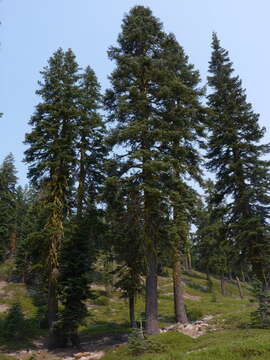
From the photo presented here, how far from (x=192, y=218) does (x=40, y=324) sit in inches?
544

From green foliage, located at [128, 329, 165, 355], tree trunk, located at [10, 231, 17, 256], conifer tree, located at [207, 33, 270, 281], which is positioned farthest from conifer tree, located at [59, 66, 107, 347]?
tree trunk, located at [10, 231, 17, 256]

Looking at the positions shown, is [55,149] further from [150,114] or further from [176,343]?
[176,343]

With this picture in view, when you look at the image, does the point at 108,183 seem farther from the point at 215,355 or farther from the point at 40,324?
the point at 40,324

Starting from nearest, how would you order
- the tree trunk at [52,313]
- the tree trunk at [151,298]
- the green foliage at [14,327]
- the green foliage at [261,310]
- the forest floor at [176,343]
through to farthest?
the forest floor at [176,343] → the green foliage at [261,310] → the tree trunk at [151,298] → the tree trunk at [52,313] → the green foliage at [14,327]

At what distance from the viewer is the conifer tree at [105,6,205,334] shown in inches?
533

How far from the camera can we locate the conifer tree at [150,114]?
1353 cm

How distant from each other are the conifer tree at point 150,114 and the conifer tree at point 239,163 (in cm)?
296

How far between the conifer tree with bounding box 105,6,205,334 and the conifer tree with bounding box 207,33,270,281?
2957 mm

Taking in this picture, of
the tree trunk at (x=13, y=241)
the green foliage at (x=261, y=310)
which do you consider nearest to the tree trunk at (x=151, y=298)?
the green foliage at (x=261, y=310)

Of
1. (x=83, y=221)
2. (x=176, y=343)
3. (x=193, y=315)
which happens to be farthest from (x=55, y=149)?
(x=193, y=315)

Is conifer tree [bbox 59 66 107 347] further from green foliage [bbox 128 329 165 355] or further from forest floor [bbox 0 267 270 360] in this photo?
green foliage [bbox 128 329 165 355]

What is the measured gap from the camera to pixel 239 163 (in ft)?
59.7

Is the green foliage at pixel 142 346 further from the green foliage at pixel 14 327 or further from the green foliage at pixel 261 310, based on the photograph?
the green foliage at pixel 14 327

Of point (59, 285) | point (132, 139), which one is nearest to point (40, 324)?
point (59, 285)
